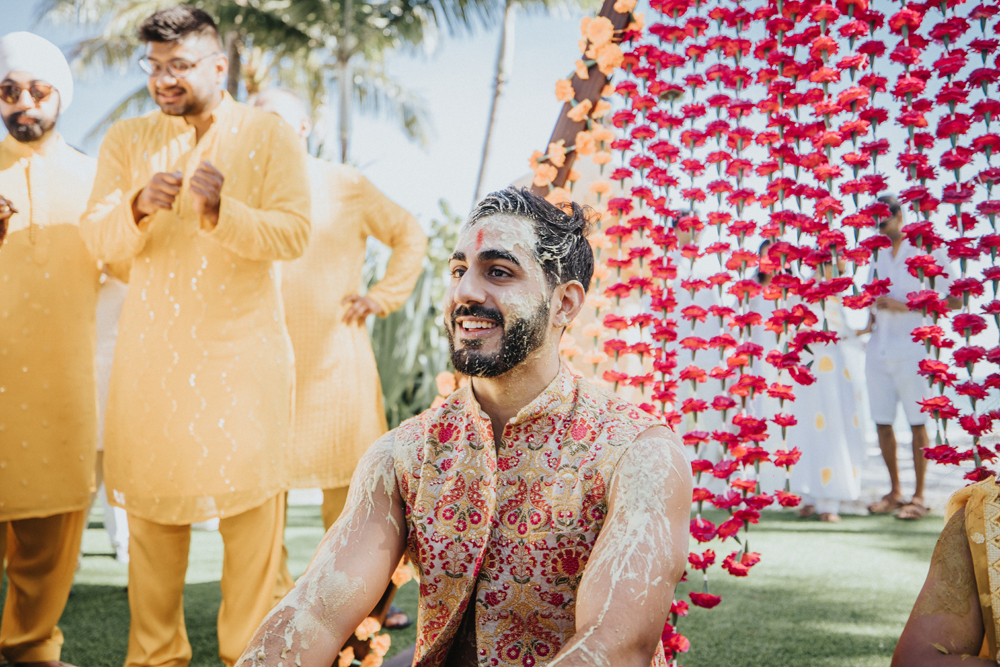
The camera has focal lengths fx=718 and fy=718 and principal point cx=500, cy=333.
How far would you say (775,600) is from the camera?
11.1ft

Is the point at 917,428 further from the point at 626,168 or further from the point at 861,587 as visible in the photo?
the point at 626,168

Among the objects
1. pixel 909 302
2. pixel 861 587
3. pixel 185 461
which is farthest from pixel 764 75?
pixel 861 587

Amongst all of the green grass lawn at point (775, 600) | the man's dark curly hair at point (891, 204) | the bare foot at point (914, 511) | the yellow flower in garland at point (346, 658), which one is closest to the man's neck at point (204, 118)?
the yellow flower in garland at point (346, 658)

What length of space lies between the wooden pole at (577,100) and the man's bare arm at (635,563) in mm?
1477

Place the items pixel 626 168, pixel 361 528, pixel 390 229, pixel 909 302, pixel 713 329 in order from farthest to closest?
pixel 713 329, pixel 390 229, pixel 626 168, pixel 909 302, pixel 361 528

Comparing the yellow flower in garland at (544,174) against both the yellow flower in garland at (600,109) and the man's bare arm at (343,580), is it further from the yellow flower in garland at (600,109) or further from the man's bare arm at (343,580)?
the man's bare arm at (343,580)

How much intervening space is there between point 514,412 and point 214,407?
121 cm

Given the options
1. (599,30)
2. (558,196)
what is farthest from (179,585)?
(599,30)

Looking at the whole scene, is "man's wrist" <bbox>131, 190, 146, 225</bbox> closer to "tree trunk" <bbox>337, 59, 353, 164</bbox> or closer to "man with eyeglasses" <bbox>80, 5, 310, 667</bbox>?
"man with eyeglasses" <bbox>80, 5, 310, 667</bbox>

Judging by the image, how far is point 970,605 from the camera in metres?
1.44

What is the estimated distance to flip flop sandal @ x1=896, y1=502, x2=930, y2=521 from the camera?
16.1ft

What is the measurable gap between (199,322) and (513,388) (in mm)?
1276

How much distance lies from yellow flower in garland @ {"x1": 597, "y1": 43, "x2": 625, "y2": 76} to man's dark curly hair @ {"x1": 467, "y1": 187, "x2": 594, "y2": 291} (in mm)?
1169

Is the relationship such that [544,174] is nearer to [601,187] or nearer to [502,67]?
[601,187]
